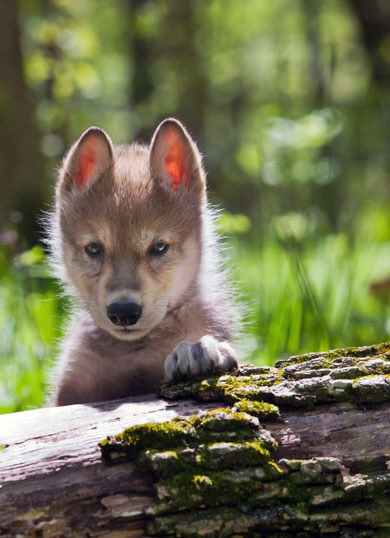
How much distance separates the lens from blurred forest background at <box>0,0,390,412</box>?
388 centimetres

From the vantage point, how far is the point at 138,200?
296 centimetres

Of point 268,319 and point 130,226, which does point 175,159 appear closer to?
point 130,226

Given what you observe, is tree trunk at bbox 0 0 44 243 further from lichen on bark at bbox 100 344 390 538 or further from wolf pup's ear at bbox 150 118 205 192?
lichen on bark at bbox 100 344 390 538

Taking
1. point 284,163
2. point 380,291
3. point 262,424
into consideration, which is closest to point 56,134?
point 284,163

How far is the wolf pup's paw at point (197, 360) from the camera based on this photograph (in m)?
2.39

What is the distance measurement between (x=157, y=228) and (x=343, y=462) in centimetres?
142

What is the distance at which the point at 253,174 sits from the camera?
6.26 metres

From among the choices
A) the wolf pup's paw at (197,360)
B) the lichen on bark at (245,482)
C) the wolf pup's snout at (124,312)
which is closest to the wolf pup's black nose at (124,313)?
the wolf pup's snout at (124,312)

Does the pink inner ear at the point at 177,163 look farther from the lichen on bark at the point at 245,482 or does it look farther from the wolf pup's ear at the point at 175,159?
the lichen on bark at the point at 245,482

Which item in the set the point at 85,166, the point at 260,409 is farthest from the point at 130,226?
the point at 260,409

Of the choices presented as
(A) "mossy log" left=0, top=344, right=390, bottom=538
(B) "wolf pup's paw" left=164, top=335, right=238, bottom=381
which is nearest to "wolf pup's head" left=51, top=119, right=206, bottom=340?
(B) "wolf pup's paw" left=164, top=335, right=238, bottom=381

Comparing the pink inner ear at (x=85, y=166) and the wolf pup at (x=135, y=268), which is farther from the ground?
the pink inner ear at (x=85, y=166)

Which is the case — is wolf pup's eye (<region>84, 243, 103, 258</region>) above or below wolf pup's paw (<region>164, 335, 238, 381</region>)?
above

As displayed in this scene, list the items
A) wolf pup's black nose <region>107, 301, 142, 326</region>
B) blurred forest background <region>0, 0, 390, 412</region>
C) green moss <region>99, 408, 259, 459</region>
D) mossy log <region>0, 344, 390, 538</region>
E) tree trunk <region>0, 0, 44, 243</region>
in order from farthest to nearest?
tree trunk <region>0, 0, 44, 243</region>, blurred forest background <region>0, 0, 390, 412</region>, wolf pup's black nose <region>107, 301, 142, 326</region>, green moss <region>99, 408, 259, 459</region>, mossy log <region>0, 344, 390, 538</region>
